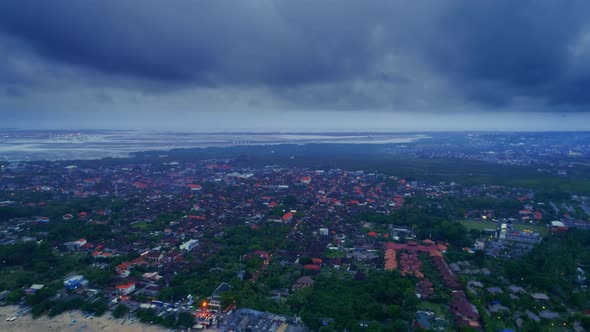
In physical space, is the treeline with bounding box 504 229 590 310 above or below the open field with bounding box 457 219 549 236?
above

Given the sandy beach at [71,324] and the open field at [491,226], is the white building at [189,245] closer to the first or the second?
the sandy beach at [71,324]

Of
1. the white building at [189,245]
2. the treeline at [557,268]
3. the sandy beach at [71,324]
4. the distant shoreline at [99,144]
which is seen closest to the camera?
the sandy beach at [71,324]

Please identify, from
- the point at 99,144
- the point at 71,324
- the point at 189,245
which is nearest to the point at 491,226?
the point at 189,245

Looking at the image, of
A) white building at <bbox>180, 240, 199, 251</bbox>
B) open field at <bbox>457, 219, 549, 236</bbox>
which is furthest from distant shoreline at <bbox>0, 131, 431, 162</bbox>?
open field at <bbox>457, 219, 549, 236</bbox>

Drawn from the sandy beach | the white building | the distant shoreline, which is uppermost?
the distant shoreline

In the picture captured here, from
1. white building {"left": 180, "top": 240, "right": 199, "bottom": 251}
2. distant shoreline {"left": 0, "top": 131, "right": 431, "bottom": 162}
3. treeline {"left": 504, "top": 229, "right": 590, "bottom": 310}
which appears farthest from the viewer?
distant shoreline {"left": 0, "top": 131, "right": 431, "bottom": 162}

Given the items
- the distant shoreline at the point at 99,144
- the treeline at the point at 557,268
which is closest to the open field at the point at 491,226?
the treeline at the point at 557,268

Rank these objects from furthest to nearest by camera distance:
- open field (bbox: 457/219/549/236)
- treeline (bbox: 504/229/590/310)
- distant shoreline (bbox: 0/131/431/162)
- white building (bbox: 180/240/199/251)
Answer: distant shoreline (bbox: 0/131/431/162), open field (bbox: 457/219/549/236), white building (bbox: 180/240/199/251), treeline (bbox: 504/229/590/310)

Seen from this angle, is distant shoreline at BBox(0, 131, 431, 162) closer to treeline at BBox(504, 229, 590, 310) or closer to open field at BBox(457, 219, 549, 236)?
open field at BBox(457, 219, 549, 236)
